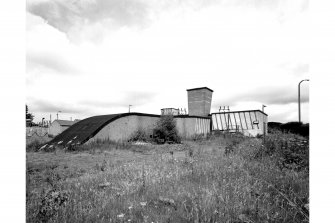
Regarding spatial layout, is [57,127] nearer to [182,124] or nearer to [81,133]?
[182,124]

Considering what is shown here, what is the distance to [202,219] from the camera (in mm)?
2600

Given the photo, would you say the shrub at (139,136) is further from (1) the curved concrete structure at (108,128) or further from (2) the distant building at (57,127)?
(2) the distant building at (57,127)

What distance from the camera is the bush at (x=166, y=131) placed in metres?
18.2

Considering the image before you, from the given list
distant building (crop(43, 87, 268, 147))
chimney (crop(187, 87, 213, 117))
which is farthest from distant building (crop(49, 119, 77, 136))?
chimney (crop(187, 87, 213, 117))

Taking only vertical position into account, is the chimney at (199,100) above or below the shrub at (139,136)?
above

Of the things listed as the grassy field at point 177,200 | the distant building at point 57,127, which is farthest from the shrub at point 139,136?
the distant building at point 57,127

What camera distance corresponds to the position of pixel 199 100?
88.5 ft

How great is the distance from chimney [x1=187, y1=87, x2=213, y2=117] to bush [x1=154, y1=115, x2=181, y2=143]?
8.95 m

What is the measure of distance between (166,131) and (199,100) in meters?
10.1

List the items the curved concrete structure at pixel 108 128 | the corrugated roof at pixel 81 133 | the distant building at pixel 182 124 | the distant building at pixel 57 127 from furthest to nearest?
the distant building at pixel 57 127 → the distant building at pixel 182 124 → the curved concrete structure at pixel 108 128 → the corrugated roof at pixel 81 133

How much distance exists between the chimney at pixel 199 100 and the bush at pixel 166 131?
8.95m

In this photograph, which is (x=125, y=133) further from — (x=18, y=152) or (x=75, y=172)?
(x=18, y=152)

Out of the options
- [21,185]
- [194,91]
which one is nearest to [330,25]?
[21,185]

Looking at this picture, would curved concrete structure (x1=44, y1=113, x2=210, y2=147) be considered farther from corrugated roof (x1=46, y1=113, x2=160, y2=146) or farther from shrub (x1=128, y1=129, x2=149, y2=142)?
shrub (x1=128, y1=129, x2=149, y2=142)
